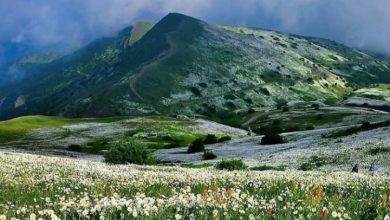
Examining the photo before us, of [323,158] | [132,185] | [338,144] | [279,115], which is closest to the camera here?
[132,185]

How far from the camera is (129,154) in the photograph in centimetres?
5434

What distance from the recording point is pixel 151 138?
396ft

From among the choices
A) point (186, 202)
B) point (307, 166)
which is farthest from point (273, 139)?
point (186, 202)

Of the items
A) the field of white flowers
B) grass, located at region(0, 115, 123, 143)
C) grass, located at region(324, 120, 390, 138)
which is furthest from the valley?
grass, located at region(0, 115, 123, 143)

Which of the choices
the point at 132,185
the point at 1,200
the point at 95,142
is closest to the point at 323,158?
the point at 132,185

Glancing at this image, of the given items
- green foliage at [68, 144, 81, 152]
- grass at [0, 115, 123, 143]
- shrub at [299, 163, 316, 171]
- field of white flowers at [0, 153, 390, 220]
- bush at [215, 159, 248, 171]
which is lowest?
shrub at [299, 163, 316, 171]

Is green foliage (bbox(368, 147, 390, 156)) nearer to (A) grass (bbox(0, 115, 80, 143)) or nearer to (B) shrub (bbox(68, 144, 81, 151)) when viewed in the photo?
(B) shrub (bbox(68, 144, 81, 151))

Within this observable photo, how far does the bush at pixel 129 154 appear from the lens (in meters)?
53.3

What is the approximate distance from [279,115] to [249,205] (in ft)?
Result: 508

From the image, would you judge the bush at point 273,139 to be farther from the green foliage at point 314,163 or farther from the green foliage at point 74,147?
the green foliage at point 74,147

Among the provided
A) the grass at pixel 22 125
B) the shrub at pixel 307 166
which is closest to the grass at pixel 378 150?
the shrub at pixel 307 166

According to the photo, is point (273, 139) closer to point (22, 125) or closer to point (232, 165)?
point (232, 165)

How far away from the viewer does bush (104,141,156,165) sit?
53.3 m

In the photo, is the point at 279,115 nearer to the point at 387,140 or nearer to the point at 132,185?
the point at 387,140
